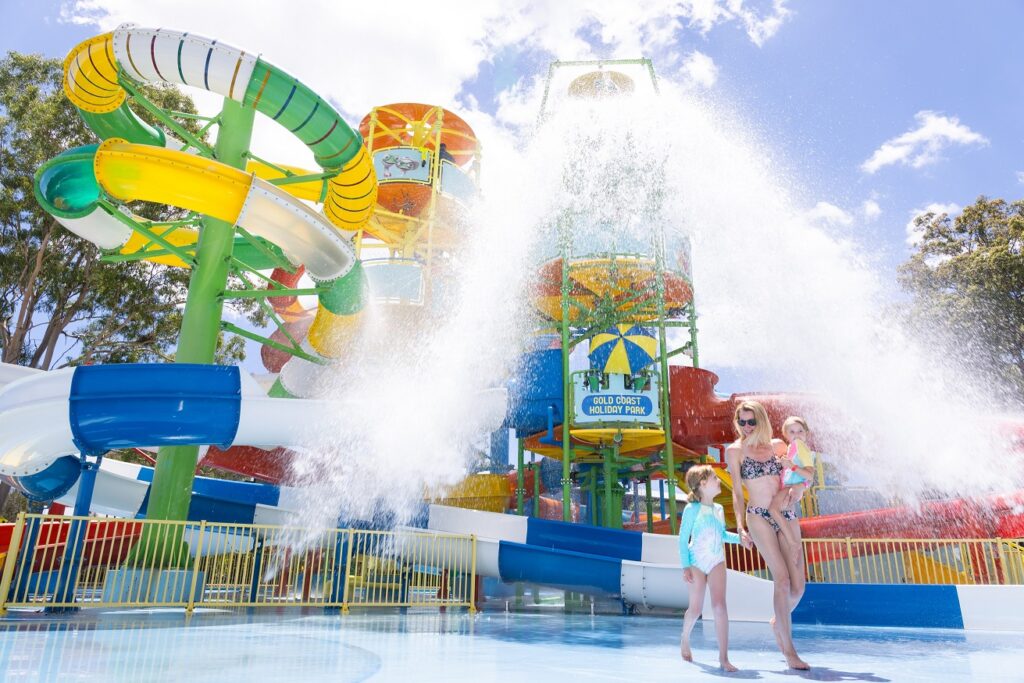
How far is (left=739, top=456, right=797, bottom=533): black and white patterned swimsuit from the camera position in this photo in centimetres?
393

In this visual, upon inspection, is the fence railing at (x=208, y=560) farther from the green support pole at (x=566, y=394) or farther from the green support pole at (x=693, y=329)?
the green support pole at (x=693, y=329)

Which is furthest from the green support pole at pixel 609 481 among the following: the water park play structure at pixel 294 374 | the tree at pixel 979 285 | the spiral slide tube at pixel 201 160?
the tree at pixel 979 285

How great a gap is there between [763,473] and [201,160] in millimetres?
8712

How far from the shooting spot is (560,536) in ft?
34.7

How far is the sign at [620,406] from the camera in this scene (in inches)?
518

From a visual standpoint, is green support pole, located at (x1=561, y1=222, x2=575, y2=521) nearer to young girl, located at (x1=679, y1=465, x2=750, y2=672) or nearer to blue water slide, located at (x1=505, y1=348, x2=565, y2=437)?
blue water slide, located at (x1=505, y1=348, x2=565, y2=437)

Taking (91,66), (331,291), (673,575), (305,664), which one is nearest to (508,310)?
(331,291)

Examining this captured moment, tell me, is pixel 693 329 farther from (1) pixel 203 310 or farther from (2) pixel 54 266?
(2) pixel 54 266

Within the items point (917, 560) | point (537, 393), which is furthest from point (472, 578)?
point (917, 560)

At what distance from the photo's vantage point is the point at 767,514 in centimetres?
393

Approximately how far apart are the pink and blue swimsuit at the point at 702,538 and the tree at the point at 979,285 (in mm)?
21424

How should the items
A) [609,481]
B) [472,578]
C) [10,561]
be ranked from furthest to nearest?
[609,481]
[472,578]
[10,561]

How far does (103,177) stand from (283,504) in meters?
5.82

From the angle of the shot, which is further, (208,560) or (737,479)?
(208,560)
